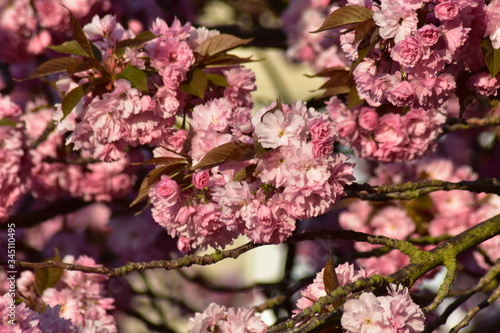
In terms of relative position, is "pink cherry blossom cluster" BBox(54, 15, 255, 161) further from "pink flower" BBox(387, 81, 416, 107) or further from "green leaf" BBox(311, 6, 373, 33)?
"pink flower" BBox(387, 81, 416, 107)

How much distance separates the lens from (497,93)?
1.69 metres

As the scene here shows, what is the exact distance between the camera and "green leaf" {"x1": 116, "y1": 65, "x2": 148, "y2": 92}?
1.74m

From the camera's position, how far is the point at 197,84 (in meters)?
1.85

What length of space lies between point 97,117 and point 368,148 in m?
0.78

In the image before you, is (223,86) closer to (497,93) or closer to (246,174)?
(246,174)

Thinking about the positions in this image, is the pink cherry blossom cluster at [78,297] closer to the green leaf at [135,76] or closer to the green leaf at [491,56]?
the green leaf at [135,76]

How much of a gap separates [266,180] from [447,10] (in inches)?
19.5

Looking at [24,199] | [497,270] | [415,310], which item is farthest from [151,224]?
[415,310]

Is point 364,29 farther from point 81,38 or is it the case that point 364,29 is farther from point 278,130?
point 81,38

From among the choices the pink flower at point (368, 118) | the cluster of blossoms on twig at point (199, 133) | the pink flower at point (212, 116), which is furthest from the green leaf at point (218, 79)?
the pink flower at point (368, 118)

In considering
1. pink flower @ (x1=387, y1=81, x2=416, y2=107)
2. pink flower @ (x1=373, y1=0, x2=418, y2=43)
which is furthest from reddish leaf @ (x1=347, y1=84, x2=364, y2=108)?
pink flower @ (x1=373, y1=0, x2=418, y2=43)

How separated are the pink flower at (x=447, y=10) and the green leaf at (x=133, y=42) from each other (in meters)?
0.69

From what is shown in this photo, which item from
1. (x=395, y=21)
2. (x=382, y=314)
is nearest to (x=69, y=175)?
(x=395, y=21)

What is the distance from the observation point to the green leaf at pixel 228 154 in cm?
153
